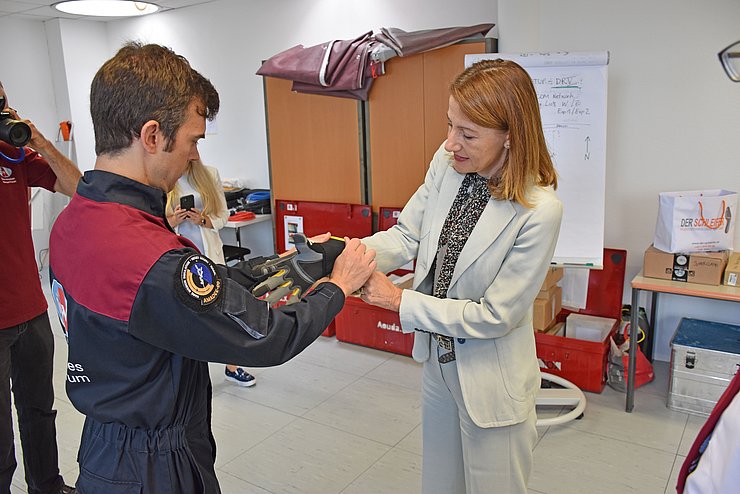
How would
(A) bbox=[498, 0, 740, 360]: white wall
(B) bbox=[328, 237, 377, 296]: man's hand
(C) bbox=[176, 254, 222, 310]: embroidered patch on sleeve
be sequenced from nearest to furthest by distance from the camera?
(C) bbox=[176, 254, 222, 310]: embroidered patch on sleeve, (B) bbox=[328, 237, 377, 296]: man's hand, (A) bbox=[498, 0, 740, 360]: white wall

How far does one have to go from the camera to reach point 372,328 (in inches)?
151

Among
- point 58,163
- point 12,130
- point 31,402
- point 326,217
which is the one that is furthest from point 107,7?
point 31,402

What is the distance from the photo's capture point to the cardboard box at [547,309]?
3.28 m

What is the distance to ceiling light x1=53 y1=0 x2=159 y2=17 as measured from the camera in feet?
16.6

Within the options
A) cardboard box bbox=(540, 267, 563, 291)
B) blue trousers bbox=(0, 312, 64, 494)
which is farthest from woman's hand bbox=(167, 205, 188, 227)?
cardboard box bbox=(540, 267, 563, 291)

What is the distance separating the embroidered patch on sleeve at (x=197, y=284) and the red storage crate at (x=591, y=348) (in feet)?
8.31

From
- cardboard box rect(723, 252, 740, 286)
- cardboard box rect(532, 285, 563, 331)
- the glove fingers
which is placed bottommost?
cardboard box rect(532, 285, 563, 331)

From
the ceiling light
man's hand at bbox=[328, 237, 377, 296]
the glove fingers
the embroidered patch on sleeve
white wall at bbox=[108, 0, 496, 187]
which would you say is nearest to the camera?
the embroidered patch on sleeve

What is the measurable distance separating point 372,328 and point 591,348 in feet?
4.53

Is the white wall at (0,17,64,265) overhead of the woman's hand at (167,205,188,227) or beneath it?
overhead

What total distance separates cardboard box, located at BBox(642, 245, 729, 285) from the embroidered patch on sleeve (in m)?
2.59

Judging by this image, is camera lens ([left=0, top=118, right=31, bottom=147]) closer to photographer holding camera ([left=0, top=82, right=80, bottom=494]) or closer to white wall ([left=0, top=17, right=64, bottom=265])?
photographer holding camera ([left=0, top=82, right=80, bottom=494])

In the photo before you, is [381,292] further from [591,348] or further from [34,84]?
[34,84]

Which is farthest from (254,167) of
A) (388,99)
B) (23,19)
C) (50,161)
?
(50,161)
